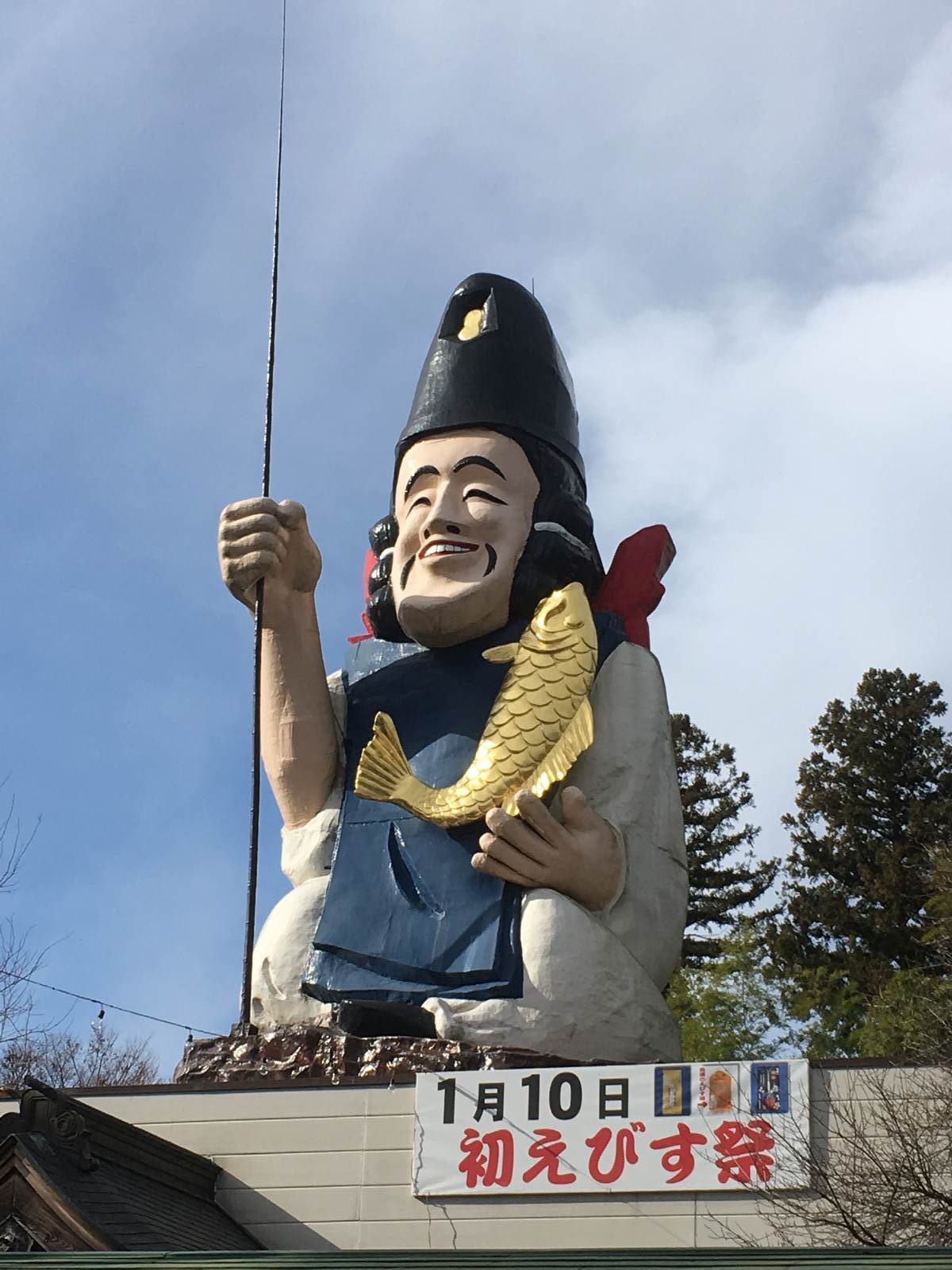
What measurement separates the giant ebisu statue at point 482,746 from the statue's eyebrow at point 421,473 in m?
0.02

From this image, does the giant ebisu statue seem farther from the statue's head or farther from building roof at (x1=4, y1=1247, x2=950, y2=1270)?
building roof at (x1=4, y1=1247, x2=950, y2=1270)

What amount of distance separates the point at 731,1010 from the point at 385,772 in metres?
12.5

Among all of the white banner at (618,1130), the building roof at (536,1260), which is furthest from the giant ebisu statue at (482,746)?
the building roof at (536,1260)

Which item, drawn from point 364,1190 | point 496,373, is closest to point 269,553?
point 496,373

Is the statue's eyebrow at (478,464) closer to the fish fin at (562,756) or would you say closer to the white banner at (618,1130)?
the fish fin at (562,756)

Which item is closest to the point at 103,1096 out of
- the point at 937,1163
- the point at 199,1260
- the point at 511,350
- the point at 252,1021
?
the point at 252,1021

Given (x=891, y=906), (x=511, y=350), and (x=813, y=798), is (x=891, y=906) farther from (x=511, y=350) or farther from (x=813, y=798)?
(x=511, y=350)

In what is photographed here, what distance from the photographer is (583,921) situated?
42.0 feet

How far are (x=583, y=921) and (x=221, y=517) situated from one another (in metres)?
4.45

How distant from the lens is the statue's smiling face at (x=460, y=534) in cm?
1427

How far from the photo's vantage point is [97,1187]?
1026cm

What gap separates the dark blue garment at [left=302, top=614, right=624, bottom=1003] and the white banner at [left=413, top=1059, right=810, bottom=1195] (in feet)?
4.47

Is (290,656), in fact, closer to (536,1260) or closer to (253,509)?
(253,509)

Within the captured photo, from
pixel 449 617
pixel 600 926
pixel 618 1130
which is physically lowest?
pixel 618 1130
